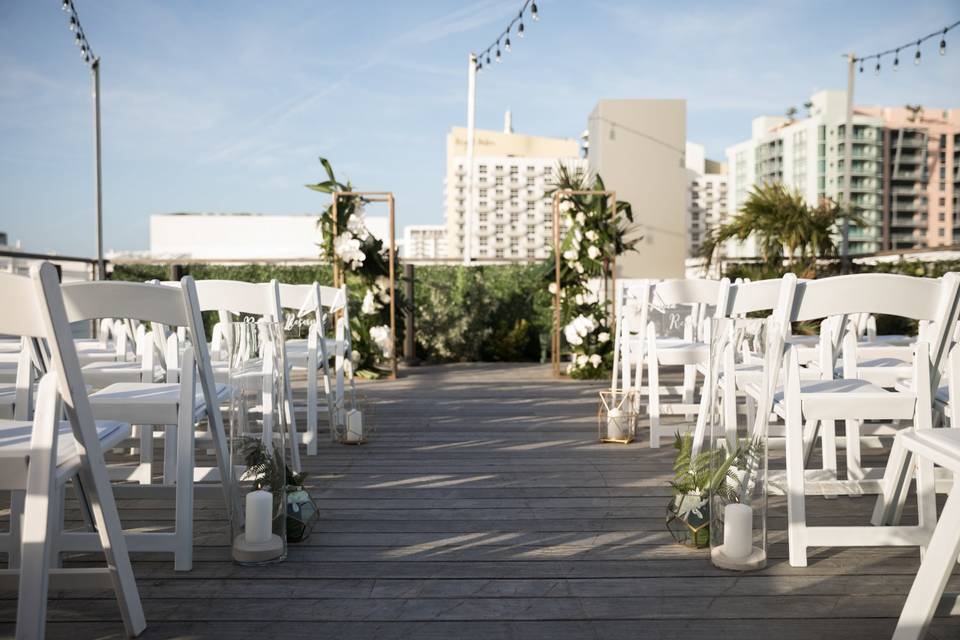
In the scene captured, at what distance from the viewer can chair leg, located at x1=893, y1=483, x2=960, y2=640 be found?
1468mm

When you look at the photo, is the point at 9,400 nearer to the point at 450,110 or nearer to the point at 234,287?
the point at 234,287

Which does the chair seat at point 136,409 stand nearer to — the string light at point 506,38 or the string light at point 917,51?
the string light at point 506,38

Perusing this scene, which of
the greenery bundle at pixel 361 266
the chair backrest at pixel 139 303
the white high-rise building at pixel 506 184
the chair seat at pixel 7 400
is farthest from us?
the white high-rise building at pixel 506 184

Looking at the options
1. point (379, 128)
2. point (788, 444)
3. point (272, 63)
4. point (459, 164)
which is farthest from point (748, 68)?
point (459, 164)

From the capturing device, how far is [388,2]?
559 inches

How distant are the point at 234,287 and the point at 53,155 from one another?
89.0 feet

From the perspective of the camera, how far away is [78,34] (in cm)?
809

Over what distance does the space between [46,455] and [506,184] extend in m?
59.7

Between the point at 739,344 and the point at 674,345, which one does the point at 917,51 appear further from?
the point at 739,344

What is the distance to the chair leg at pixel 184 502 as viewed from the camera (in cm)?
217

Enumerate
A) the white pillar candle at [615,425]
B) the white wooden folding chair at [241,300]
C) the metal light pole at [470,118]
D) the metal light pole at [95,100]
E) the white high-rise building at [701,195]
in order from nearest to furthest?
the white wooden folding chair at [241,300]
the white pillar candle at [615,425]
the metal light pole at [95,100]
the metal light pole at [470,118]
the white high-rise building at [701,195]

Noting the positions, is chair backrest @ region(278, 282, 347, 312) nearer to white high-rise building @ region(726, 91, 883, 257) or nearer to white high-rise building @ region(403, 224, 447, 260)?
white high-rise building @ region(726, 91, 883, 257)

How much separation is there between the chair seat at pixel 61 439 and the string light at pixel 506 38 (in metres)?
7.07

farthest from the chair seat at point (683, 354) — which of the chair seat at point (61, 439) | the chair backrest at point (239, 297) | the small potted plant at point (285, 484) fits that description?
the chair seat at point (61, 439)
